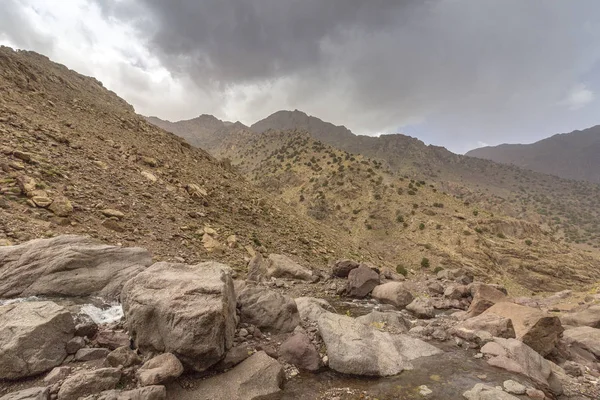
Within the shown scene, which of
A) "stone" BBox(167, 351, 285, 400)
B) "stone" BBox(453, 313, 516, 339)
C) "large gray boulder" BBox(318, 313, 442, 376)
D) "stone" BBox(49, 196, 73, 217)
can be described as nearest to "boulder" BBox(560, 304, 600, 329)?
"stone" BBox(453, 313, 516, 339)

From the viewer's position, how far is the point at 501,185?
11725 centimetres

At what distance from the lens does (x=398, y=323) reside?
44.2 feet

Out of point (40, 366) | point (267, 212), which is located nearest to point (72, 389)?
point (40, 366)

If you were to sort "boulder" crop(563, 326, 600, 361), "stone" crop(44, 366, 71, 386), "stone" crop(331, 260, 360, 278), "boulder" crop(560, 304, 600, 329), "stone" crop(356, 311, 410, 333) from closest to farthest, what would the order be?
1. "stone" crop(44, 366, 71, 386)
2. "boulder" crop(563, 326, 600, 361)
3. "stone" crop(356, 311, 410, 333)
4. "boulder" crop(560, 304, 600, 329)
5. "stone" crop(331, 260, 360, 278)

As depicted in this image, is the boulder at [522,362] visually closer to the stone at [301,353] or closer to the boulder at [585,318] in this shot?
the stone at [301,353]

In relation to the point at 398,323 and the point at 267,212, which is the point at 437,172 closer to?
the point at 267,212

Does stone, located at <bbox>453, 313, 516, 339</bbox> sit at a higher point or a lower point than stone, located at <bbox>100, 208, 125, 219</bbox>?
lower

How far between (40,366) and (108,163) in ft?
52.8

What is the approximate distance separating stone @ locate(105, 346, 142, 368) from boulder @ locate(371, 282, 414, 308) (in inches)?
565

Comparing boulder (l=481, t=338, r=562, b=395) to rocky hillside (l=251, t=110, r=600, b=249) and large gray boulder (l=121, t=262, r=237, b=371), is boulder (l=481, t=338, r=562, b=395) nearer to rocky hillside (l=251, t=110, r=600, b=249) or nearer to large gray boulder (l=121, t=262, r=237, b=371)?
large gray boulder (l=121, t=262, r=237, b=371)

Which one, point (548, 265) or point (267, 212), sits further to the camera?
point (548, 265)

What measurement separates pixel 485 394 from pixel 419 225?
125 ft

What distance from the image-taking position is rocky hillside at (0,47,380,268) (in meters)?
14.2

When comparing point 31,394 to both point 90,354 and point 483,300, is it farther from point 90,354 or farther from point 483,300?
point 483,300
